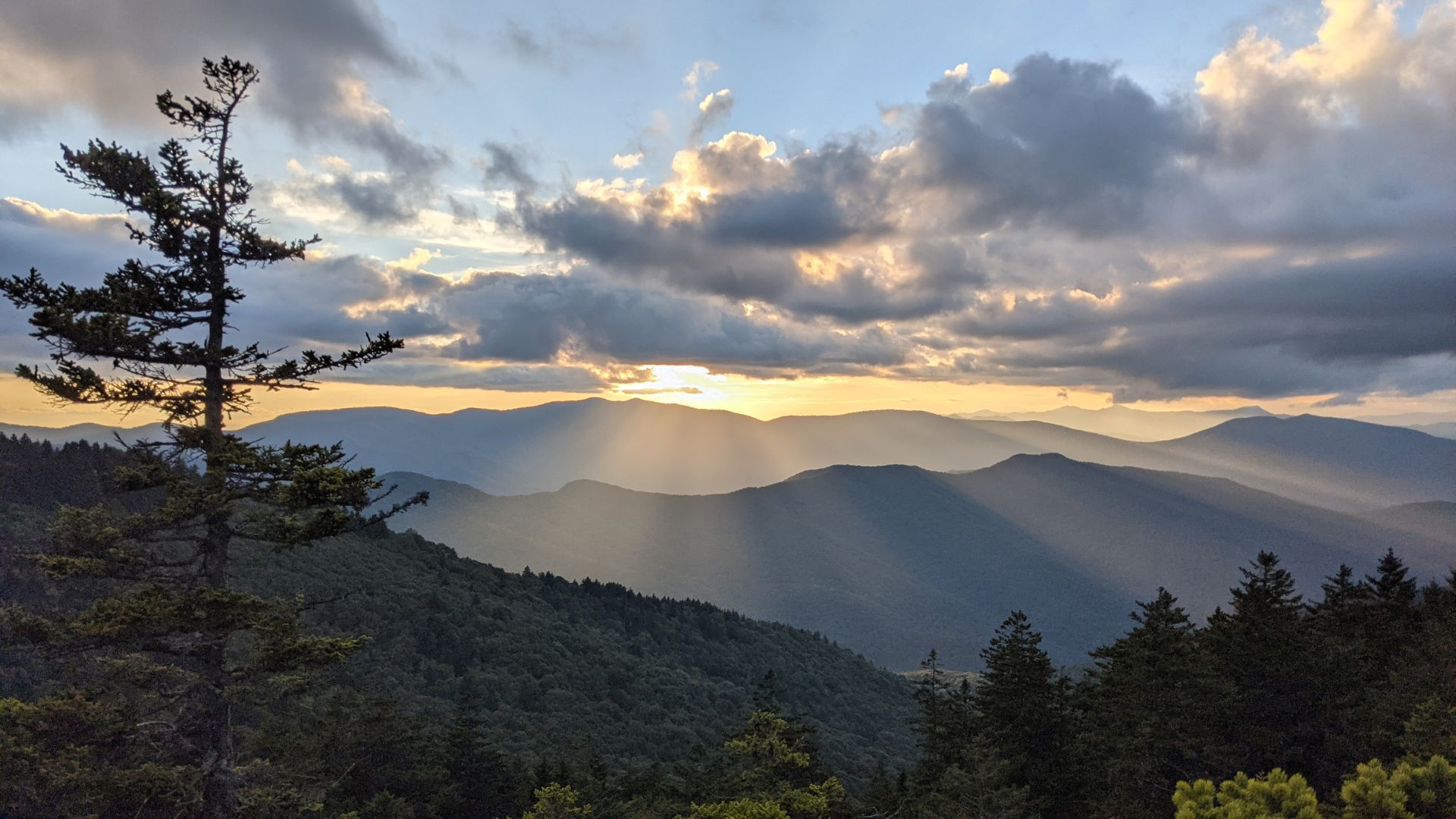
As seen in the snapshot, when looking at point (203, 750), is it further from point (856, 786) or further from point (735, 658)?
point (735, 658)

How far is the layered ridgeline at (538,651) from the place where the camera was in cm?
8494

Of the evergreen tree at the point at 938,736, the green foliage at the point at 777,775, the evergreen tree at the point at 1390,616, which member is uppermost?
the evergreen tree at the point at 1390,616

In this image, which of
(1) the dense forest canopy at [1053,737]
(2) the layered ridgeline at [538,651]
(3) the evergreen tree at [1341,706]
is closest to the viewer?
(1) the dense forest canopy at [1053,737]

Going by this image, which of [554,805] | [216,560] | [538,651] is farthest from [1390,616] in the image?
[538,651]

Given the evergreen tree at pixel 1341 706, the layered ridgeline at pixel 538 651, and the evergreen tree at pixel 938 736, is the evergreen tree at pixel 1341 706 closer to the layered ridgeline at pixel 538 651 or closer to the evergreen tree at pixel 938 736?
the evergreen tree at pixel 938 736

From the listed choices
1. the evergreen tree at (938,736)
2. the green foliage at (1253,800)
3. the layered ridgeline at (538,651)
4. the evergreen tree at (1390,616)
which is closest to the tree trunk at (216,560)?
the green foliage at (1253,800)

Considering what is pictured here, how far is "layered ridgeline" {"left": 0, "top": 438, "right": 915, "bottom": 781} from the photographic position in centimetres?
8494

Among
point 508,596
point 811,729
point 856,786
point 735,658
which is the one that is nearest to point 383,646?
point 508,596

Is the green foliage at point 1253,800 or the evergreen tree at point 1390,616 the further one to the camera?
the evergreen tree at point 1390,616

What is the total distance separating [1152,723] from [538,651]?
105036 mm

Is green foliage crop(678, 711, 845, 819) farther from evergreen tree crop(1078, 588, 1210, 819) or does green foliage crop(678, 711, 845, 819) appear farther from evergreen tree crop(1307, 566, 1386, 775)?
evergreen tree crop(1307, 566, 1386, 775)

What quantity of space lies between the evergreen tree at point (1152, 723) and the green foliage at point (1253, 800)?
1940 cm

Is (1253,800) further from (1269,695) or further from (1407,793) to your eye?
(1269,695)

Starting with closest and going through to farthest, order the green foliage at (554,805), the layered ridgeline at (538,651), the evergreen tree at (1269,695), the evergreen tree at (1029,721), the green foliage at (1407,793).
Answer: the green foliage at (1407,793), the green foliage at (554,805), the evergreen tree at (1269,695), the evergreen tree at (1029,721), the layered ridgeline at (538,651)
